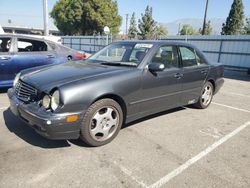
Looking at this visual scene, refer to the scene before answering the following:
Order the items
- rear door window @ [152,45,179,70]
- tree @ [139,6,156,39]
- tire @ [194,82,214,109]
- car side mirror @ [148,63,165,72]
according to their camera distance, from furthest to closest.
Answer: tree @ [139,6,156,39] → tire @ [194,82,214,109] → rear door window @ [152,45,179,70] → car side mirror @ [148,63,165,72]

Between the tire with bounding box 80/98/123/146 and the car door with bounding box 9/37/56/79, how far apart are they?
3.66m

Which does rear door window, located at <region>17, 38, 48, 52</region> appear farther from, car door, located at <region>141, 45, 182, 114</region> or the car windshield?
car door, located at <region>141, 45, 182, 114</region>

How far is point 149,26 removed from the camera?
4916cm

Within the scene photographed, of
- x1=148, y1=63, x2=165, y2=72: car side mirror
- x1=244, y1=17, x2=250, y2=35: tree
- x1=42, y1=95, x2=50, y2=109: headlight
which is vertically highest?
x1=244, y1=17, x2=250, y2=35: tree

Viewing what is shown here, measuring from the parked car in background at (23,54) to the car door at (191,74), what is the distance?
3.70 metres

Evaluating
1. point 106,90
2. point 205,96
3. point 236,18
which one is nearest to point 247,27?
point 236,18

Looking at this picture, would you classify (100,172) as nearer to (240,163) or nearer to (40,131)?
(40,131)

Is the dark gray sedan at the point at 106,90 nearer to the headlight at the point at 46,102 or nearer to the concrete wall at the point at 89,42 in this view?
the headlight at the point at 46,102

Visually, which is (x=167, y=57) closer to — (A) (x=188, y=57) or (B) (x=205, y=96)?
(A) (x=188, y=57)

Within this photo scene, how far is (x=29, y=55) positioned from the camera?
626 centimetres

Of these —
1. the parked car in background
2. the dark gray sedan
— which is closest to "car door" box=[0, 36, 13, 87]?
the parked car in background

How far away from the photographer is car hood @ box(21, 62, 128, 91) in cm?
317

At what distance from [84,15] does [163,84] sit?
119 ft

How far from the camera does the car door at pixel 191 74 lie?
468 centimetres
